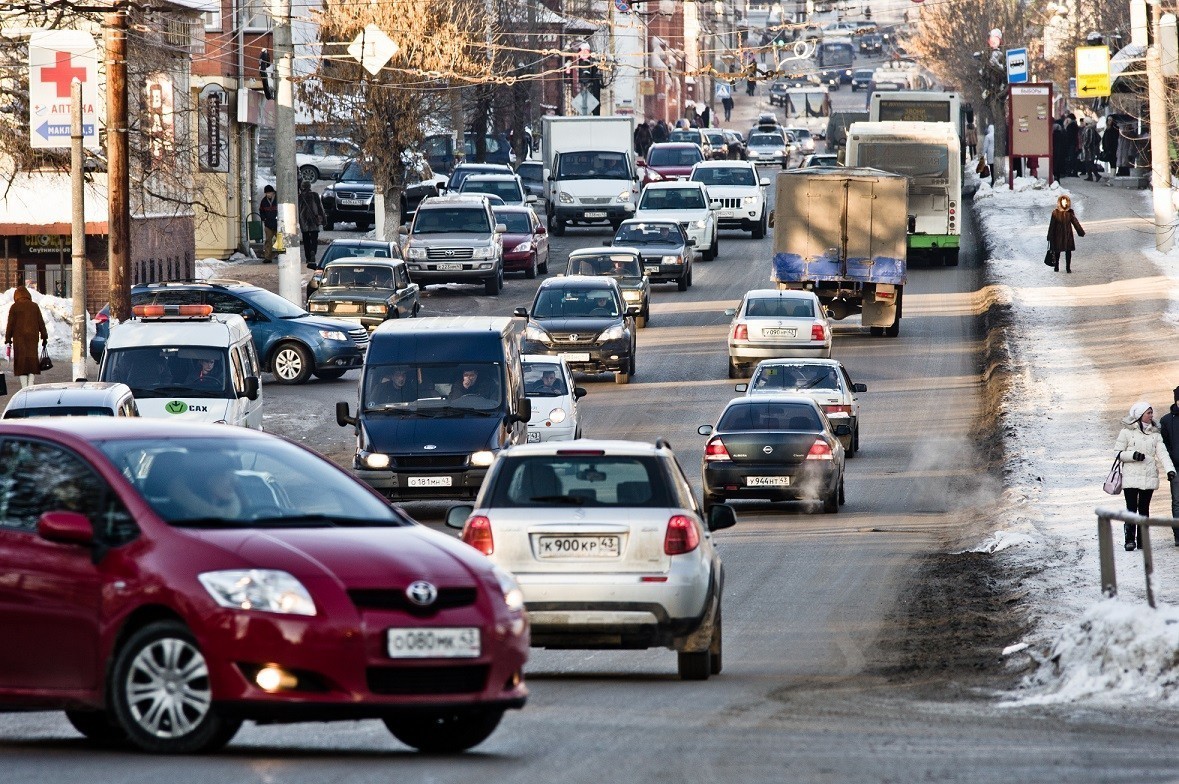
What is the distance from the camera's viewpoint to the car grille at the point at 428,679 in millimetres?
8283

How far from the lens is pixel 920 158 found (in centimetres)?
4447

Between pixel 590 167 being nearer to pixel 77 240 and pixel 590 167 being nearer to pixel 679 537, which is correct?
pixel 77 240

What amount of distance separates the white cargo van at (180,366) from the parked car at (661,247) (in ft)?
69.4

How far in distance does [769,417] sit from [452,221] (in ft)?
73.7

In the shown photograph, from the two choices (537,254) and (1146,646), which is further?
(537,254)

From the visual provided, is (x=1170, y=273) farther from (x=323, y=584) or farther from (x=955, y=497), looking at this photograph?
(x=323, y=584)

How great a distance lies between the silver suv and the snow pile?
875cm

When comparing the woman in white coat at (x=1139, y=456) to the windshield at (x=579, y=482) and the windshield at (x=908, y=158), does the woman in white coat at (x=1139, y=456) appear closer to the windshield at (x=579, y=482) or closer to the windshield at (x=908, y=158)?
the windshield at (x=579, y=482)

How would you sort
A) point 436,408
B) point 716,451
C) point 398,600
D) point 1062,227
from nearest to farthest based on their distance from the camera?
point 398,600, point 436,408, point 716,451, point 1062,227

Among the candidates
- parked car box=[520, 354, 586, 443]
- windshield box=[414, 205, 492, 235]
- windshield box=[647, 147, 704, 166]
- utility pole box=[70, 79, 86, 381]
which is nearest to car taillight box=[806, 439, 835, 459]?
parked car box=[520, 354, 586, 443]

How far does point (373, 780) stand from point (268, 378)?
26.8 m

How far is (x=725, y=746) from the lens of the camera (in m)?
9.27

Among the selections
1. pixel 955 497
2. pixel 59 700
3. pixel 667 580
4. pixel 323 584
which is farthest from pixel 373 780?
pixel 955 497

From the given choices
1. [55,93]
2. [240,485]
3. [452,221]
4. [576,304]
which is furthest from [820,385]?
[240,485]
